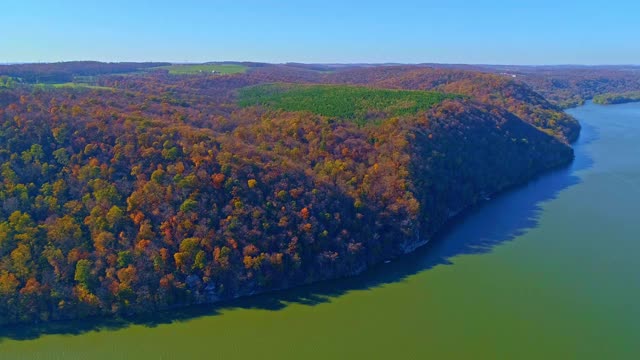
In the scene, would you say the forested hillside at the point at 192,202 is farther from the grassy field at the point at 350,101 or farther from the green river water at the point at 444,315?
the grassy field at the point at 350,101

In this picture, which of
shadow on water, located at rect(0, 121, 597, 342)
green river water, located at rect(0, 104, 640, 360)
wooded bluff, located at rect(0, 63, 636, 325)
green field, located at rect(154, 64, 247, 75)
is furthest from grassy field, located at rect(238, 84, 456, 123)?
green field, located at rect(154, 64, 247, 75)

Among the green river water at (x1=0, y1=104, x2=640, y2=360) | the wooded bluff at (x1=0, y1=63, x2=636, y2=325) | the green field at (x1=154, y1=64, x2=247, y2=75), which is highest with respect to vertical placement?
the green field at (x1=154, y1=64, x2=247, y2=75)

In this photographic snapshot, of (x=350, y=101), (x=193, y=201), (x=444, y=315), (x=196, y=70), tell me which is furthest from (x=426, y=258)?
(x=196, y=70)

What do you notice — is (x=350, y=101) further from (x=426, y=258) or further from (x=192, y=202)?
(x=192, y=202)

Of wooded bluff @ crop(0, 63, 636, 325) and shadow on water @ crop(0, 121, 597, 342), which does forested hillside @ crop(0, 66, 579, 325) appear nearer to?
wooded bluff @ crop(0, 63, 636, 325)

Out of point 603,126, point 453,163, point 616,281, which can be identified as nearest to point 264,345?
point 616,281

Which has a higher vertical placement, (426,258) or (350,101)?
(350,101)
